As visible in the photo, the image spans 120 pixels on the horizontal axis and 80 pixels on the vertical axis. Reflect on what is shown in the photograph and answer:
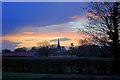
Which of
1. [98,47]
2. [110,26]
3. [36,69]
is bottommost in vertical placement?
[36,69]

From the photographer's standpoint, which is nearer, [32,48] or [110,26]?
[110,26]

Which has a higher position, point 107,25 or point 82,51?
point 107,25

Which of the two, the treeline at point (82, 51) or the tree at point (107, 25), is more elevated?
the tree at point (107, 25)

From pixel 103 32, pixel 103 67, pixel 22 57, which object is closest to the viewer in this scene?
pixel 103 67

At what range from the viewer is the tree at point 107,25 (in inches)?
862

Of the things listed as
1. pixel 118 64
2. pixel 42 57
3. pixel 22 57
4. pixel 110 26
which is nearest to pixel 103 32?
pixel 110 26

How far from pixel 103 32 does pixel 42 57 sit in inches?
244

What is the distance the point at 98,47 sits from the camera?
886 inches

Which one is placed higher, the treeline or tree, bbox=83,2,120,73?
tree, bbox=83,2,120,73

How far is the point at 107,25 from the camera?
2267cm

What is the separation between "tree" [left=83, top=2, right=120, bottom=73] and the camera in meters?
21.9

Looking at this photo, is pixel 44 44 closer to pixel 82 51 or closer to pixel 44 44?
pixel 44 44

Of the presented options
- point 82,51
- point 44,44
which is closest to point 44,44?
point 44,44

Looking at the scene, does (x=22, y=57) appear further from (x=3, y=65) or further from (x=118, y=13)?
(x=118, y=13)
